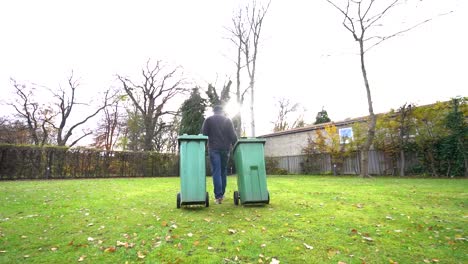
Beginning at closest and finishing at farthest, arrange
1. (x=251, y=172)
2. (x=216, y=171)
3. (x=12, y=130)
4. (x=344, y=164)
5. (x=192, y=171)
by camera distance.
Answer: (x=192, y=171) → (x=251, y=172) → (x=216, y=171) → (x=344, y=164) → (x=12, y=130)

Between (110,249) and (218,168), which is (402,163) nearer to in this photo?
(218,168)

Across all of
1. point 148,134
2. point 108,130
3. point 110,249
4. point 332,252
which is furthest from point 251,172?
point 108,130

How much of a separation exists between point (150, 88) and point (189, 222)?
2902 cm

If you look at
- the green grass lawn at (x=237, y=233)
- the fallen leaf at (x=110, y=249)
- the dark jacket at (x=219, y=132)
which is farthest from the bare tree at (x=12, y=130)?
the fallen leaf at (x=110, y=249)

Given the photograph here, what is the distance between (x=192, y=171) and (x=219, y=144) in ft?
3.13

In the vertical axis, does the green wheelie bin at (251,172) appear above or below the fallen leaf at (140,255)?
above

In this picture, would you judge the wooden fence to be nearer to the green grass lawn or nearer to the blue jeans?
the green grass lawn

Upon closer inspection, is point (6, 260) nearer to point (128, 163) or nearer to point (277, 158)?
point (128, 163)

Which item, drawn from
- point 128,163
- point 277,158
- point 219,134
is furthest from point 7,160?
point 277,158

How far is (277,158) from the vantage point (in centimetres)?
2223

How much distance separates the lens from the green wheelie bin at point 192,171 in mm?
4295

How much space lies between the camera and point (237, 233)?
315 cm

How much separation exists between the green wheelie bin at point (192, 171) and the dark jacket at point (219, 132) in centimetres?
57

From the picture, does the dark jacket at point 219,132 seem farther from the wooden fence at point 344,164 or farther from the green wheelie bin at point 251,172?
the wooden fence at point 344,164
